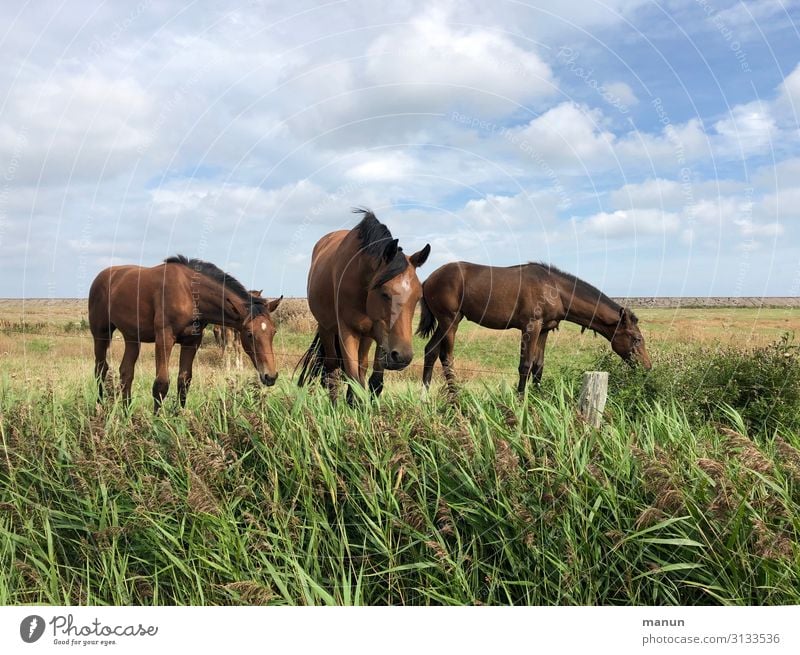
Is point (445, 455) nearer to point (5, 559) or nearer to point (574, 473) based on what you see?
point (574, 473)

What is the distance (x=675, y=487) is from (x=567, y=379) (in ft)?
18.1

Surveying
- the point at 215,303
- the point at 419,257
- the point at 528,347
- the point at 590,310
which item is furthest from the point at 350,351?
the point at 590,310

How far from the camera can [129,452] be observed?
209 inches

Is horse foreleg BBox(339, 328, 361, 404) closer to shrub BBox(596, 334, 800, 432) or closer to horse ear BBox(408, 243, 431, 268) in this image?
horse ear BBox(408, 243, 431, 268)

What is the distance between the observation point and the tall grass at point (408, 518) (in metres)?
4.07

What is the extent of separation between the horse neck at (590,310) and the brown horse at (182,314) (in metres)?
6.17

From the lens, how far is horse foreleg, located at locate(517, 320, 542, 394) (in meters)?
11.6

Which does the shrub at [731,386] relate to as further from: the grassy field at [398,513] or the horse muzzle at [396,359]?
the horse muzzle at [396,359]

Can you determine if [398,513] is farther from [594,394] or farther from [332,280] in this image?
[332,280]

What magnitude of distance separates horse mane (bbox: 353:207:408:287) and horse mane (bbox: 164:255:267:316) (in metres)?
2.18

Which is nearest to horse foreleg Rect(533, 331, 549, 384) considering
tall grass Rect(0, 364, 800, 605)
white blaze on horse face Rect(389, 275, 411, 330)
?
white blaze on horse face Rect(389, 275, 411, 330)

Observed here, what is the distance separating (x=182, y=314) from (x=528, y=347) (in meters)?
6.52

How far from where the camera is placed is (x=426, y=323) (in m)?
13.3

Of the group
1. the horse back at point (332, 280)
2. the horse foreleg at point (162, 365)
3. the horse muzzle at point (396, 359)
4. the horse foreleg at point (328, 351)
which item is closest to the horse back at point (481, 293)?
the horse back at point (332, 280)
